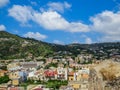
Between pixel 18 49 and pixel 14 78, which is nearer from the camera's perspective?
pixel 14 78

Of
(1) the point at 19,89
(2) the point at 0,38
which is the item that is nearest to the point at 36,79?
(1) the point at 19,89

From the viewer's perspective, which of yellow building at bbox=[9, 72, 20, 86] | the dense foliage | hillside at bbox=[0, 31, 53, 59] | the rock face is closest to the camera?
the rock face

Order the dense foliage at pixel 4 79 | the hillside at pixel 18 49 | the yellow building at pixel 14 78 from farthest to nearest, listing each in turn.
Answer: the hillside at pixel 18 49 < the dense foliage at pixel 4 79 < the yellow building at pixel 14 78

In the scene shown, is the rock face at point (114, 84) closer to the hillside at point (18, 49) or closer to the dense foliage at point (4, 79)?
the dense foliage at point (4, 79)

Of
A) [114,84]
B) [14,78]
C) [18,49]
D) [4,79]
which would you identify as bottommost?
[4,79]

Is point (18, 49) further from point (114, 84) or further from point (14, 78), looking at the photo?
point (114, 84)

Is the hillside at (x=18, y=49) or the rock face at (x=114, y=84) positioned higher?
the hillside at (x=18, y=49)

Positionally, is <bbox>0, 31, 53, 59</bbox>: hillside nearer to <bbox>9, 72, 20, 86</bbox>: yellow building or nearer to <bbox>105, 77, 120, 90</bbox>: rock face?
<bbox>9, 72, 20, 86</bbox>: yellow building

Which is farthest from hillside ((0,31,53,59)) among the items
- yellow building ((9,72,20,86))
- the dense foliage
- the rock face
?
the rock face

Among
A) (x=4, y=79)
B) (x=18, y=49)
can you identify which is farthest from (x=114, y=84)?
(x=18, y=49)

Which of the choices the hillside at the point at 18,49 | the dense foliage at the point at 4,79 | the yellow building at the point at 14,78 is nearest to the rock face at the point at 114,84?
the yellow building at the point at 14,78

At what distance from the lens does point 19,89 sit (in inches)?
2911

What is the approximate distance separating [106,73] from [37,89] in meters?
64.6

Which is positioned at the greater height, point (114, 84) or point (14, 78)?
point (114, 84)
